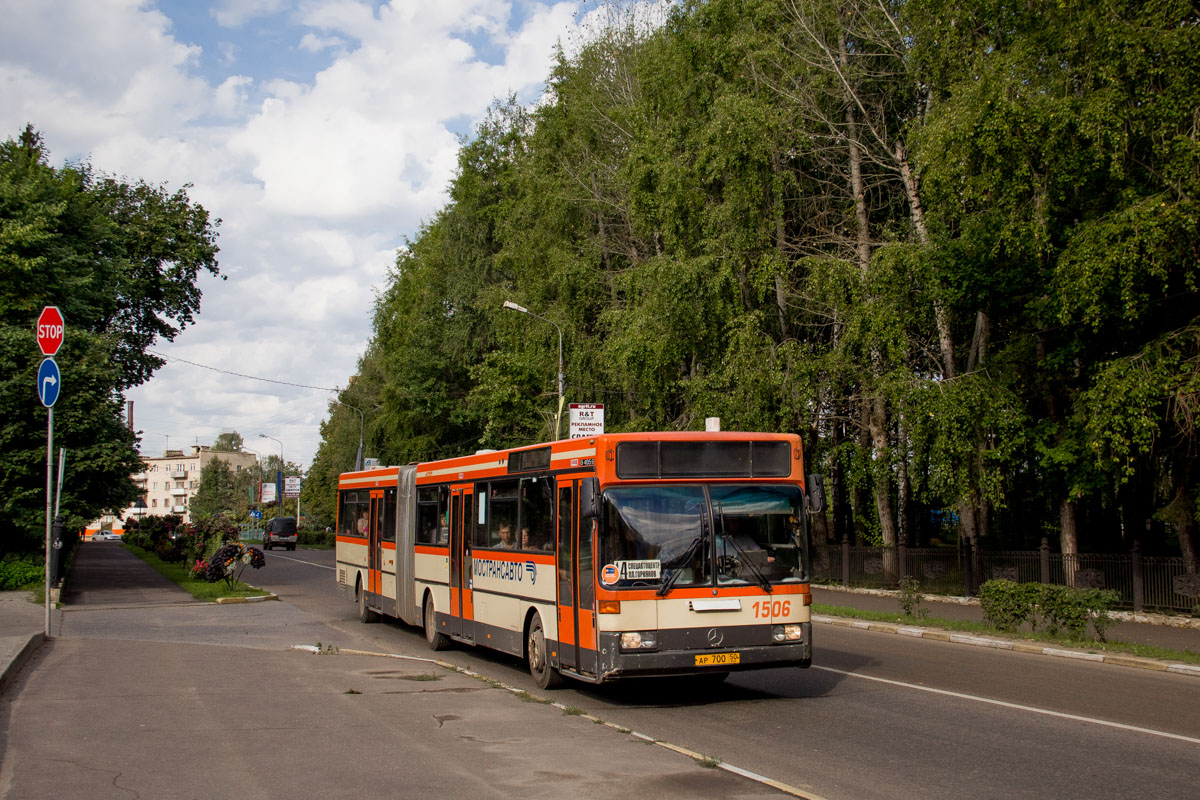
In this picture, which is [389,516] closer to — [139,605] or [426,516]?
[426,516]

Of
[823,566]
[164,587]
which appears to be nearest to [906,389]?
[823,566]

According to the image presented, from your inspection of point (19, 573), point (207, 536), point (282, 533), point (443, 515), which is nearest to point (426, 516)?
point (443, 515)

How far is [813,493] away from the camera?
36.1 ft

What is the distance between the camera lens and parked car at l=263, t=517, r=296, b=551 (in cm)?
6612

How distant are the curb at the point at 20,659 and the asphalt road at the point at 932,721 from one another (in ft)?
15.7

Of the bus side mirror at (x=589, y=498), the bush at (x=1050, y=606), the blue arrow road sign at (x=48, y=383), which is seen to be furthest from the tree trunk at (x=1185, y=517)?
the blue arrow road sign at (x=48, y=383)

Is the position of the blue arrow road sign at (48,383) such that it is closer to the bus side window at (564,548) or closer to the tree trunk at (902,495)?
the bus side window at (564,548)

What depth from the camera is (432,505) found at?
648 inches

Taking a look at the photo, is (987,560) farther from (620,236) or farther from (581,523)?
(620,236)

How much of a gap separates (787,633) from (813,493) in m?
1.42

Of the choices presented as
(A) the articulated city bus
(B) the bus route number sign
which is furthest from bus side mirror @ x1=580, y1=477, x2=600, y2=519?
(B) the bus route number sign

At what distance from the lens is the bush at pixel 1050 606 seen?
15.9 meters

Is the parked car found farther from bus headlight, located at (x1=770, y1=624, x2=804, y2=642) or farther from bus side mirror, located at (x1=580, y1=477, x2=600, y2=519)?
bus headlight, located at (x1=770, y1=624, x2=804, y2=642)

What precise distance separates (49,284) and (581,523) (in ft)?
77.1
